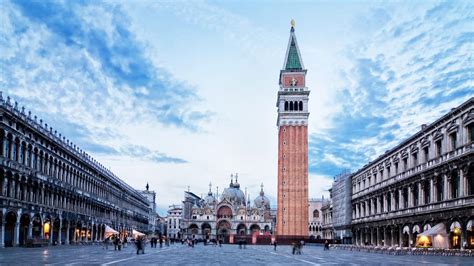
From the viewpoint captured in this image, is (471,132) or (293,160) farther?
(293,160)

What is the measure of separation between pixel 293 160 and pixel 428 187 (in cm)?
5864

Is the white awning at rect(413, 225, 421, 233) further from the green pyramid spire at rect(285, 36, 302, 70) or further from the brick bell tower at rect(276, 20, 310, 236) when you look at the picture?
the green pyramid spire at rect(285, 36, 302, 70)

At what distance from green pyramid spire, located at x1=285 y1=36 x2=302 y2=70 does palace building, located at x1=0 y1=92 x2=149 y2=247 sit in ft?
155

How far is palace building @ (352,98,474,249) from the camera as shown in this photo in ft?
136

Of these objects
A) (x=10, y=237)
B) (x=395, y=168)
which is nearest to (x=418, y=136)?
(x=395, y=168)

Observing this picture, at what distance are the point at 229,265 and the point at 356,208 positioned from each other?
5794 centimetres

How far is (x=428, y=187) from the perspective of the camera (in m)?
50.5

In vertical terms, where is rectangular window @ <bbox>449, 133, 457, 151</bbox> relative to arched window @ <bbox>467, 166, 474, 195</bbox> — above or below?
above

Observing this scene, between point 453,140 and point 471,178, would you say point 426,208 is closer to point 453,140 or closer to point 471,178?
point 453,140

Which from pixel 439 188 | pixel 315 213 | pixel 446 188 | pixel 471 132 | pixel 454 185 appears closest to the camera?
pixel 471 132

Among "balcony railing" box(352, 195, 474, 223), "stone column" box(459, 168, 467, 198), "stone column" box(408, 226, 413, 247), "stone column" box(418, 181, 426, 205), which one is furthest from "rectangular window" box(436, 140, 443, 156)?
"stone column" box(408, 226, 413, 247)

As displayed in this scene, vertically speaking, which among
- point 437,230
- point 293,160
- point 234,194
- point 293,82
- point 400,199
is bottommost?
point 437,230

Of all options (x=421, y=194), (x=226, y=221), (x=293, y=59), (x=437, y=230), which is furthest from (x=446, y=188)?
(x=226, y=221)

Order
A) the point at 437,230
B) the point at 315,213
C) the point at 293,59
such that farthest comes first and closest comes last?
1. the point at 315,213
2. the point at 293,59
3. the point at 437,230
